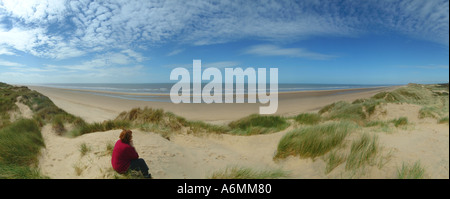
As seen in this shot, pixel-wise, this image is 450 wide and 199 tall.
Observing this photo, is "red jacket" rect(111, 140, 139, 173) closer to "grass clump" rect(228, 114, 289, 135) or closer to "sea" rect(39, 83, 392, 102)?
"grass clump" rect(228, 114, 289, 135)

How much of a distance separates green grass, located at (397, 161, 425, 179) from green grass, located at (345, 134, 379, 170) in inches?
15.0

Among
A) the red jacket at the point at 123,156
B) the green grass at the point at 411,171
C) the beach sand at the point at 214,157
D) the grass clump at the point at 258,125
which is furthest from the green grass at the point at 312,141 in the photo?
the red jacket at the point at 123,156

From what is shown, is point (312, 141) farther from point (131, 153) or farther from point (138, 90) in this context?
point (138, 90)

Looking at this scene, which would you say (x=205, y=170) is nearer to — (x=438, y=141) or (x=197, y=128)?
(x=197, y=128)

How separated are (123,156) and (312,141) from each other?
3.51 meters

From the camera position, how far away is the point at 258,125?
7.79 m

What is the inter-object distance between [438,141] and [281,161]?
2.81m

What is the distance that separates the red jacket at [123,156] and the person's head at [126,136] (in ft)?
0.22

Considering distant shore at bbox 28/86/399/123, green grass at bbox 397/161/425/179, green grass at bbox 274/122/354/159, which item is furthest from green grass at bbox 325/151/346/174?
distant shore at bbox 28/86/399/123

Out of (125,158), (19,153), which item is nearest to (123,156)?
(125,158)

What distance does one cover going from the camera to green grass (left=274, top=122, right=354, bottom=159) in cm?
404

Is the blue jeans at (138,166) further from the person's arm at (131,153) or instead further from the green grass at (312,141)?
the green grass at (312,141)

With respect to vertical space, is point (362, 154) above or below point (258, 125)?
above

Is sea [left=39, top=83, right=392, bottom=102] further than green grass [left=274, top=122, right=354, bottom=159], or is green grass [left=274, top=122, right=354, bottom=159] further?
sea [left=39, top=83, right=392, bottom=102]
